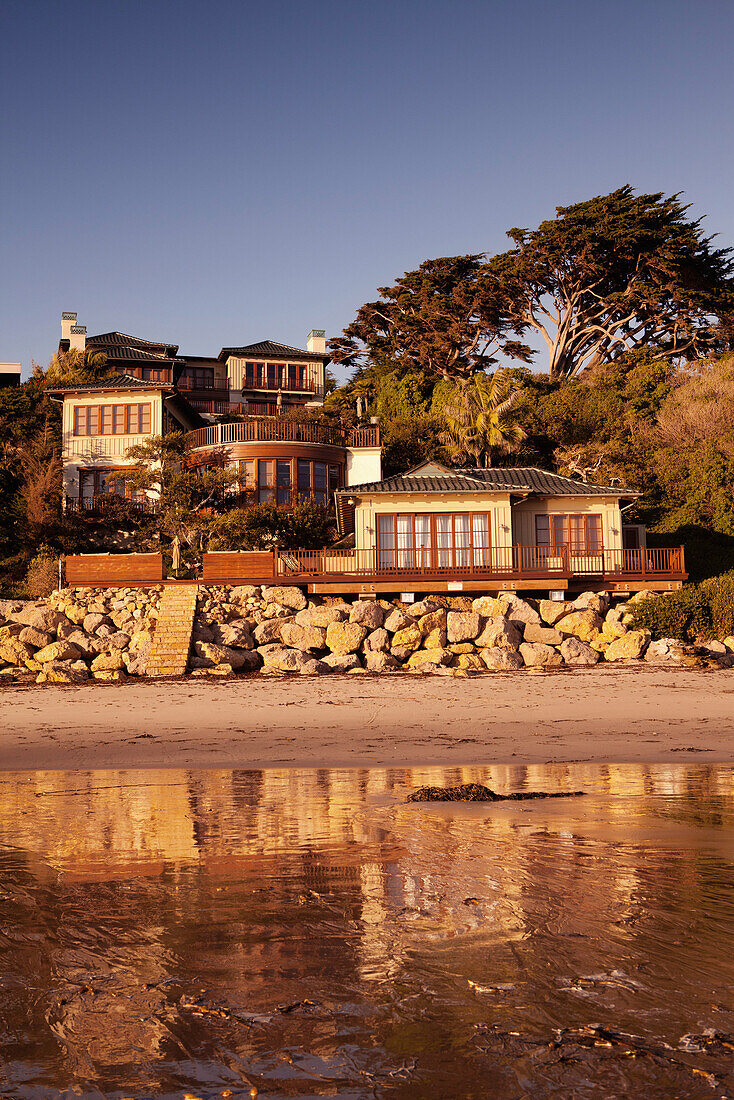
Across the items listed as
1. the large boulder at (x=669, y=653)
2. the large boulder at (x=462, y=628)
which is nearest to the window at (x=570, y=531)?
the large boulder at (x=669, y=653)

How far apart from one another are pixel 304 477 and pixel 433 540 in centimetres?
782

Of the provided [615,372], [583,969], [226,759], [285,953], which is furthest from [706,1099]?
[615,372]

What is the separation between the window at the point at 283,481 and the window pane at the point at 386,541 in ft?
20.8

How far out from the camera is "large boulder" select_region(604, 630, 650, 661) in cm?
2330

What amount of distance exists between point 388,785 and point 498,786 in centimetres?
140

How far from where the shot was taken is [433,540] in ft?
91.5

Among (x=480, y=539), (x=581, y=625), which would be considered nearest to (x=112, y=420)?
(x=480, y=539)

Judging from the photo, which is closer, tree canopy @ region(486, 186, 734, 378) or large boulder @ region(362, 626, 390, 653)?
large boulder @ region(362, 626, 390, 653)

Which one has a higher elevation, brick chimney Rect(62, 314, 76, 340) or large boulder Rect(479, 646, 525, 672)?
brick chimney Rect(62, 314, 76, 340)

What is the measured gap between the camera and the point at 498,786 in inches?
422

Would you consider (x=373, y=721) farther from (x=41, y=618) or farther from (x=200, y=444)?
(x=200, y=444)

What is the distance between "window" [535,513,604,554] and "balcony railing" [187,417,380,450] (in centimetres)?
910

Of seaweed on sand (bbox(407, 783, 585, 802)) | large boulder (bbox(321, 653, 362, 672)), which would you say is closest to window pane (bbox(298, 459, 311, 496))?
large boulder (bbox(321, 653, 362, 672))

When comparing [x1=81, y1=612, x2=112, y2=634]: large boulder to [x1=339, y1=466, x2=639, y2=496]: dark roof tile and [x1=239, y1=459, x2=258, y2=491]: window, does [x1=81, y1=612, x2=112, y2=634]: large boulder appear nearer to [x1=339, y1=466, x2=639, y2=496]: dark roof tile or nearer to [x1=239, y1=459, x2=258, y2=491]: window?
[x1=339, y1=466, x2=639, y2=496]: dark roof tile
